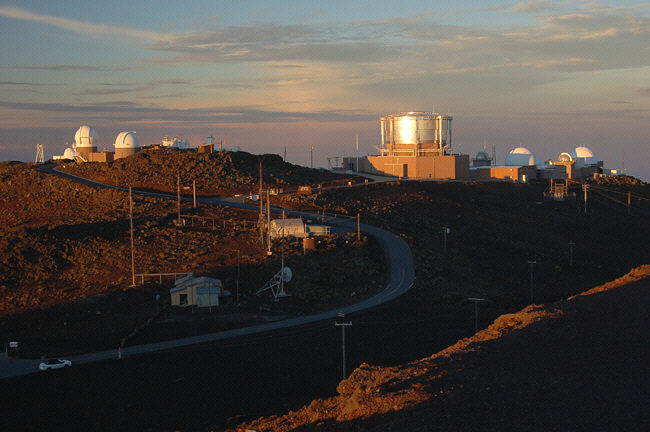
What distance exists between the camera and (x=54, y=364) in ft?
69.7

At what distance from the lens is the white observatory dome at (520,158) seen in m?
71.8

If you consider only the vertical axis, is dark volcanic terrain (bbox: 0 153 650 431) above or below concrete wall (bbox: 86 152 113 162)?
below

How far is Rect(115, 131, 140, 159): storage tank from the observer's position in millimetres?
69312

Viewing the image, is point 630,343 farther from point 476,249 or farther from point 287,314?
point 476,249

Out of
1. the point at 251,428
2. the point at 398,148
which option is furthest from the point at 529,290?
the point at 398,148

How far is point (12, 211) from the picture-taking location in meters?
49.3

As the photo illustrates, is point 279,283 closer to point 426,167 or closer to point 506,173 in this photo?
point 426,167

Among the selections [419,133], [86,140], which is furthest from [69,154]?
[419,133]

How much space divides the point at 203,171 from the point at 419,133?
68.5ft

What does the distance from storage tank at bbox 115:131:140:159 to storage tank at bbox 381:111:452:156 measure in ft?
86.5

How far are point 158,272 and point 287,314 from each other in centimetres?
740

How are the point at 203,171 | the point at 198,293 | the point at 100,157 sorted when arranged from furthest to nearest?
the point at 100,157, the point at 203,171, the point at 198,293

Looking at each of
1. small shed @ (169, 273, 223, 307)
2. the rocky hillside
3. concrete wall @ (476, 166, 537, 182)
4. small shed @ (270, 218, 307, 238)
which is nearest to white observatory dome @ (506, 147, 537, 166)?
concrete wall @ (476, 166, 537, 182)

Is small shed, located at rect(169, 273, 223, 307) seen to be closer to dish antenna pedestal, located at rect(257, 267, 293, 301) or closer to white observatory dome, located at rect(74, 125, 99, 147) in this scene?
dish antenna pedestal, located at rect(257, 267, 293, 301)
